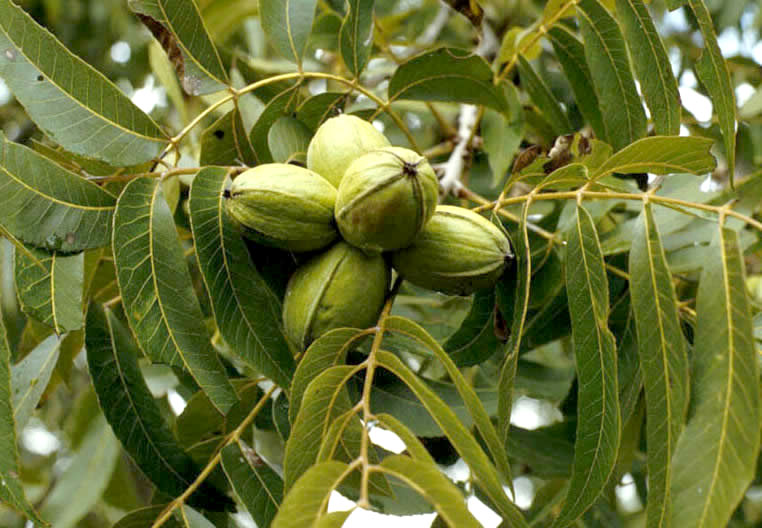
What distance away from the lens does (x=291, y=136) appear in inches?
77.0

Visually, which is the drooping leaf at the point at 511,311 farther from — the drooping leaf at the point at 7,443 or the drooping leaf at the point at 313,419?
the drooping leaf at the point at 7,443

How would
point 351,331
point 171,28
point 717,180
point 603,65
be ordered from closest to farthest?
1. point 351,331
2. point 171,28
3. point 603,65
4. point 717,180

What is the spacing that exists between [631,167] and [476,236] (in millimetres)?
339

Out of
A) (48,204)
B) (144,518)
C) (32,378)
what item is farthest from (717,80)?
(32,378)

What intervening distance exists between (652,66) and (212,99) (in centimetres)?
153

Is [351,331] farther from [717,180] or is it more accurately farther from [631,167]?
[717,180]

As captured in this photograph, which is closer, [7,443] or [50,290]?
[7,443]

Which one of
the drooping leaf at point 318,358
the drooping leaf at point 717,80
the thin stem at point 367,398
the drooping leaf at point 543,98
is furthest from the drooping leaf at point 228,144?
the drooping leaf at point 717,80

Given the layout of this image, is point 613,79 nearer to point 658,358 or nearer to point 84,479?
point 658,358

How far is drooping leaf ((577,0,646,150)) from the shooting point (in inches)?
76.1

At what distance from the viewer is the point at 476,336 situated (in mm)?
1835

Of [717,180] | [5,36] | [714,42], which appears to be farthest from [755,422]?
[717,180]

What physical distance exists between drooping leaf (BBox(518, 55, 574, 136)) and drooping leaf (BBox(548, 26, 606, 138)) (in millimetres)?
100

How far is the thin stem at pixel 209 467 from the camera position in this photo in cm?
167
